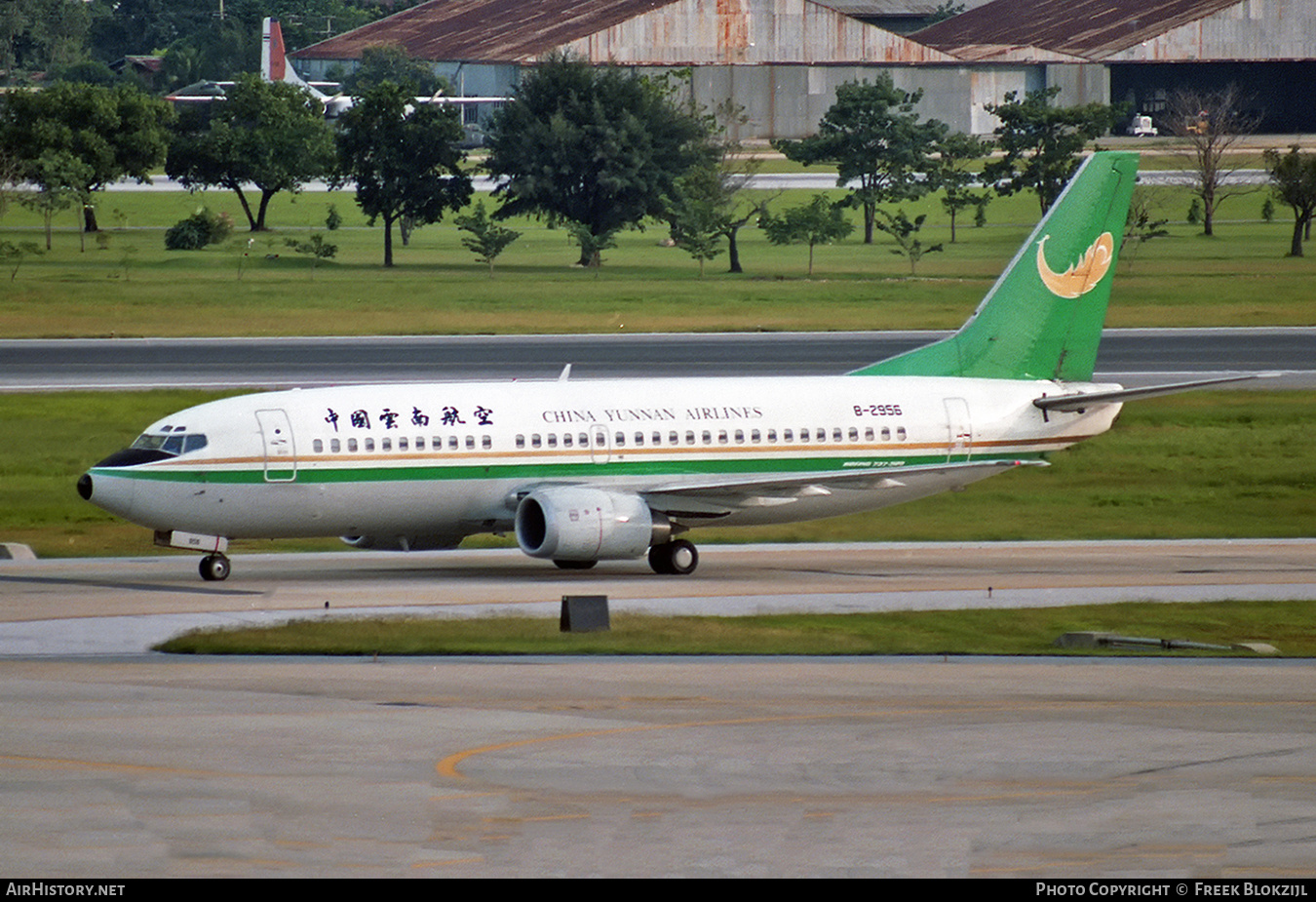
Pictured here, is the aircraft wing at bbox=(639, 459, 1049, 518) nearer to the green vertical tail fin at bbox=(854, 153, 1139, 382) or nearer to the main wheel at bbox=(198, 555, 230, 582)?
the green vertical tail fin at bbox=(854, 153, 1139, 382)

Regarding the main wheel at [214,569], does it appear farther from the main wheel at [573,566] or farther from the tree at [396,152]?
the tree at [396,152]

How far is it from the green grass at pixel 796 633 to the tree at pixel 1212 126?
384 feet

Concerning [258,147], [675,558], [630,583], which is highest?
[258,147]

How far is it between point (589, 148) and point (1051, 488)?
81.3m

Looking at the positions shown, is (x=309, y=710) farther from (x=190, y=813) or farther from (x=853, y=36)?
(x=853, y=36)

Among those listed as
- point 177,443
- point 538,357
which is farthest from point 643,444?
point 538,357

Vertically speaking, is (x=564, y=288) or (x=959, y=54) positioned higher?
(x=959, y=54)

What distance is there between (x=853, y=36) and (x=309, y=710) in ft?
565

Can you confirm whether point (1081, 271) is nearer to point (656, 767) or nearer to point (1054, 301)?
point (1054, 301)

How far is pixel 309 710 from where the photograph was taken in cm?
2827

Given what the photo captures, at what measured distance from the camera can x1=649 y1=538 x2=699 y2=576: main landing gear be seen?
4619cm

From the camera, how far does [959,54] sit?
196m

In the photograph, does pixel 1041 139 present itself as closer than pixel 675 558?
No

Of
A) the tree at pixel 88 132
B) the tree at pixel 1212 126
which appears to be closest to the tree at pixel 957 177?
the tree at pixel 1212 126
